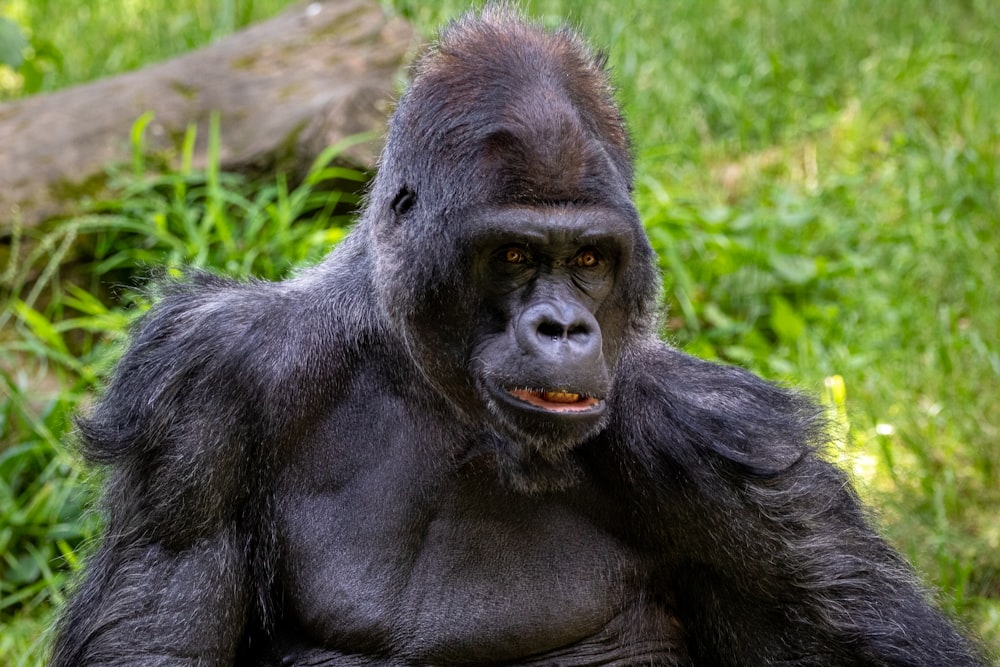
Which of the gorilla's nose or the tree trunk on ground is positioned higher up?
the gorilla's nose

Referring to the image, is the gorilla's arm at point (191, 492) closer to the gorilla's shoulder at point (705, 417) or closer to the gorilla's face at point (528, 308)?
the gorilla's face at point (528, 308)

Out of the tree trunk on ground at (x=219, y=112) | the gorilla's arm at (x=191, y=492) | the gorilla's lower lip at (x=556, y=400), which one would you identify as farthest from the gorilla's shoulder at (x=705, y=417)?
the tree trunk on ground at (x=219, y=112)

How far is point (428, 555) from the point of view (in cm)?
387

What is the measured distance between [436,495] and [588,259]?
0.90 meters

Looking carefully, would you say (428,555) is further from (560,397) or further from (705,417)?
(705,417)

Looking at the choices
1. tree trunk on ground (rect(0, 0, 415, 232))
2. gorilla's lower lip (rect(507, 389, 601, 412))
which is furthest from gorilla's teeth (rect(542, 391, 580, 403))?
tree trunk on ground (rect(0, 0, 415, 232))

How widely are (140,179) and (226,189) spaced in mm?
473

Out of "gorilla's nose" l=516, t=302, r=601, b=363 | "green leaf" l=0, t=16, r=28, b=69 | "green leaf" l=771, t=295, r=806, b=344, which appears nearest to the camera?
"gorilla's nose" l=516, t=302, r=601, b=363

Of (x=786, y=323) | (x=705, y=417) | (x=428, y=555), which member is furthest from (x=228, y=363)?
(x=786, y=323)

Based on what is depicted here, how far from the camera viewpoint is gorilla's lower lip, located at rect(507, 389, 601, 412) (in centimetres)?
339

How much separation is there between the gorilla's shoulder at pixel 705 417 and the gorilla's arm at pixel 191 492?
100 centimetres

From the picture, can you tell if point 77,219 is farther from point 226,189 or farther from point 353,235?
point 353,235

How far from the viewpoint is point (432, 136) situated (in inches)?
142

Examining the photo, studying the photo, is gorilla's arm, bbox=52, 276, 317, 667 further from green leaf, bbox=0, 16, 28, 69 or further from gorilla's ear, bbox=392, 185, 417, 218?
green leaf, bbox=0, 16, 28, 69
